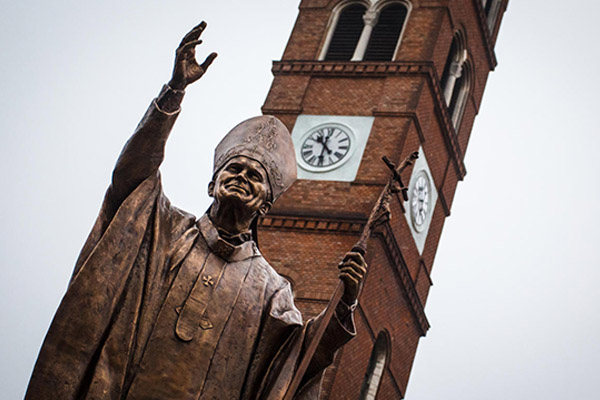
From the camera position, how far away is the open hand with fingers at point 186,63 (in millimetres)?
5391

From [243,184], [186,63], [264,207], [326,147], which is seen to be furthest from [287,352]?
[326,147]

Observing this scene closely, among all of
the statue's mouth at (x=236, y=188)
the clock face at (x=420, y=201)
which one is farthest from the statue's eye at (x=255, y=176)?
the clock face at (x=420, y=201)

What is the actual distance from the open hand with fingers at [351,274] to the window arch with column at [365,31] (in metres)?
20.5

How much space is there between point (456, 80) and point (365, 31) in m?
3.06

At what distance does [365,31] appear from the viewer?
26.5m

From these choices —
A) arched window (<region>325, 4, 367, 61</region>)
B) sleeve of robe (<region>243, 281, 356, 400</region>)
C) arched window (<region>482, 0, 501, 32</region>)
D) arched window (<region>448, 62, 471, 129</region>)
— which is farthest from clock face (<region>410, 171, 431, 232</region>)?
sleeve of robe (<region>243, 281, 356, 400</region>)

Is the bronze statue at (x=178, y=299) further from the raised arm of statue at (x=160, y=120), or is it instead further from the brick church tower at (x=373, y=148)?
the brick church tower at (x=373, y=148)

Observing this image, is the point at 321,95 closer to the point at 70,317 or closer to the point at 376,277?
the point at 376,277

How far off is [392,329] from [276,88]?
219 inches

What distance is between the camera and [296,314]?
19.1ft

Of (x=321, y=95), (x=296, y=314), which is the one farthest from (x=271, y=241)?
(x=296, y=314)

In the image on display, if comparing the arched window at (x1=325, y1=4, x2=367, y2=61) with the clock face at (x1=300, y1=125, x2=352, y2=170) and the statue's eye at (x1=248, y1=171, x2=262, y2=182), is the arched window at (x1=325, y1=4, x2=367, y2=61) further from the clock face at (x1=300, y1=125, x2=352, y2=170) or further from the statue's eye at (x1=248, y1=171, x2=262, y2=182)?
the statue's eye at (x1=248, y1=171, x2=262, y2=182)

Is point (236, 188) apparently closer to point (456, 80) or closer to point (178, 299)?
point (178, 299)

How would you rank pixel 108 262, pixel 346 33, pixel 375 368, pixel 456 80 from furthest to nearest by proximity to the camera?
pixel 456 80
pixel 346 33
pixel 375 368
pixel 108 262
